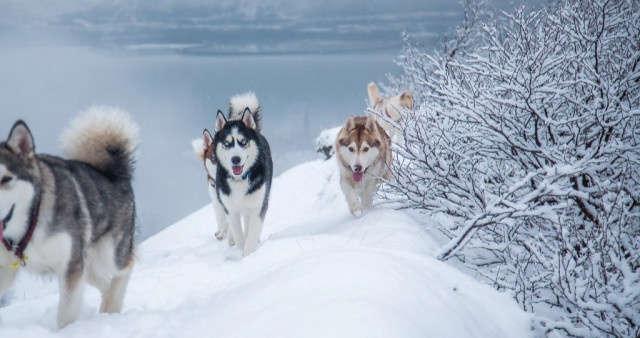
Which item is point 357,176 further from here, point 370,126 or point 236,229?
point 236,229

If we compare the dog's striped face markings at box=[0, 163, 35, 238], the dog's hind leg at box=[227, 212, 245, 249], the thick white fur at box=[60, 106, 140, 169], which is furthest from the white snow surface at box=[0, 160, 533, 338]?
the dog's hind leg at box=[227, 212, 245, 249]

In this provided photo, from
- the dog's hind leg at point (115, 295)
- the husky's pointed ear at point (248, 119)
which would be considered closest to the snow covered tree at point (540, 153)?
the husky's pointed ear at point (248, 119)

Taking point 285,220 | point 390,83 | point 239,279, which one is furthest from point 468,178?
point 390,83

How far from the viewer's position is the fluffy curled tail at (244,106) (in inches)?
231

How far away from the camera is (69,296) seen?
91.4 inches

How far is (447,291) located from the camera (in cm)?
217

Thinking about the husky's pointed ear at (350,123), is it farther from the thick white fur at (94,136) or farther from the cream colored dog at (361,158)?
the thick white fur at (94,136)

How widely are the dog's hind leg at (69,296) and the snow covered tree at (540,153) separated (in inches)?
92.8

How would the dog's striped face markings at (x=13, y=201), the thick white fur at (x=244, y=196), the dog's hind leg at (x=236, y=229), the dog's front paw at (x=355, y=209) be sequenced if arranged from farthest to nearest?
the dog's front paw at (x=355, y=209) < the dog's hind leg at (x=236, y=229) < the thick white fur at (x=244, y=196) < the dog's striped face markings at (x=13, y=201)

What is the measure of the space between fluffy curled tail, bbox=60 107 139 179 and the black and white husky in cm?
161

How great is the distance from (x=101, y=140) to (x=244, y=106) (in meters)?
3.03

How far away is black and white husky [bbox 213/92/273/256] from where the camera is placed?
4.69m

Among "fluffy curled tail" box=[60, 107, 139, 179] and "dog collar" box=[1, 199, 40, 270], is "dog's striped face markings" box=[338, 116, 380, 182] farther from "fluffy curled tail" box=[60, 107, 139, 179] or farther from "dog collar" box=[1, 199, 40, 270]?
"dog collar" box=[1, 199, 40, 270]

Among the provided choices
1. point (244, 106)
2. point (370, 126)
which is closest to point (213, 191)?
point (244, 106)
